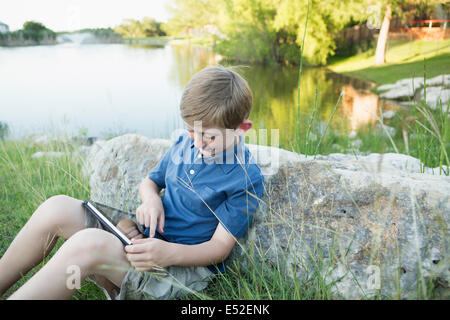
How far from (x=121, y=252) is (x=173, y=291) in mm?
283

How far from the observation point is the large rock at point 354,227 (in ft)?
4.12

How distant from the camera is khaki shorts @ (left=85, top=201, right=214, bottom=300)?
1.30 meters

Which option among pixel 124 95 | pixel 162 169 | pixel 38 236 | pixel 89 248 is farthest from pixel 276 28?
pixel 89 248

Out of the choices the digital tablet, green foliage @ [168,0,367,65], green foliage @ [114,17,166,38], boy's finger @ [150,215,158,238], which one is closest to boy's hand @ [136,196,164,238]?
boy's finger @ [150,215,158,238]

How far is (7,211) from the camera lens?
8.05 feet

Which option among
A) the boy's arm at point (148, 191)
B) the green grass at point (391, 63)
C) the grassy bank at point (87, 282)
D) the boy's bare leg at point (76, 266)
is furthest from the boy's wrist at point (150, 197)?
the green grass at point (391, 63)

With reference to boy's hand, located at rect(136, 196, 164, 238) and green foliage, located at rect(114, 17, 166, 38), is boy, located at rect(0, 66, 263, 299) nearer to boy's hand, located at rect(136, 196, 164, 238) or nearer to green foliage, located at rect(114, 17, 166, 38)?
boy's hand, located at rect(136, 196, 164, 238)

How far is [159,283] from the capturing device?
1.35 metres

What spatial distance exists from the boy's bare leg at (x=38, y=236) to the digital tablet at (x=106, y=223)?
7cm

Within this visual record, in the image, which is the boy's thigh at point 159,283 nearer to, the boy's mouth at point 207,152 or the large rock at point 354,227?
the large rock at point 354,227

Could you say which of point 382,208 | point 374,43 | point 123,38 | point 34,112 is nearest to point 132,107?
point 34,112

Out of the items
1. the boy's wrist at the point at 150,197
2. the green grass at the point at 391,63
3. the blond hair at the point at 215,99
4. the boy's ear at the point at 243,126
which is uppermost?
the green grass at the point at 391,63

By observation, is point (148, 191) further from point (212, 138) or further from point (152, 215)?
point (212, 138)
